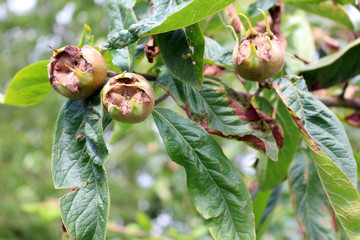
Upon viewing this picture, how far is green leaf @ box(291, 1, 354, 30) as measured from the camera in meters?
1.75

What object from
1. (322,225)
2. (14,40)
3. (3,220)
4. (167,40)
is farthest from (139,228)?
(14,40)

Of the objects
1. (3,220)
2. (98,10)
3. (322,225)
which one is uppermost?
(322,225)

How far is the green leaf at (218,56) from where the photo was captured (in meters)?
1.13

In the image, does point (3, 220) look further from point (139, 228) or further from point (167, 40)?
point (167, 40)

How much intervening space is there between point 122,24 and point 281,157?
724mm

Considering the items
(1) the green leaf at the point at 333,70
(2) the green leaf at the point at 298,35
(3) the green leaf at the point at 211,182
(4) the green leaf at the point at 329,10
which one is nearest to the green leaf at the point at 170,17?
(3) the green leaf at the point at 211,182

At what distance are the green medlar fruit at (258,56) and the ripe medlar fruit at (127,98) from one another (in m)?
0.28

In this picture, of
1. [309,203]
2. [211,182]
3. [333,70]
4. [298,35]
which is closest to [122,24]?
[211,182]

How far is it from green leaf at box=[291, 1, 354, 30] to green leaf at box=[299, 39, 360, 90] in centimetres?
37

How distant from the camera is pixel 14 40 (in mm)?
8078

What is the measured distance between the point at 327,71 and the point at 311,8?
0.45 meters

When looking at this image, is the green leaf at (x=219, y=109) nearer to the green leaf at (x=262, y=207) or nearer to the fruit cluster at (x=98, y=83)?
the fruit cluster at (x=98, y=83)

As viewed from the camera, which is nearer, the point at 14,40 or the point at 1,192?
the point at 1,192

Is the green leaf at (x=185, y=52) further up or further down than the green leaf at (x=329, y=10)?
further up
